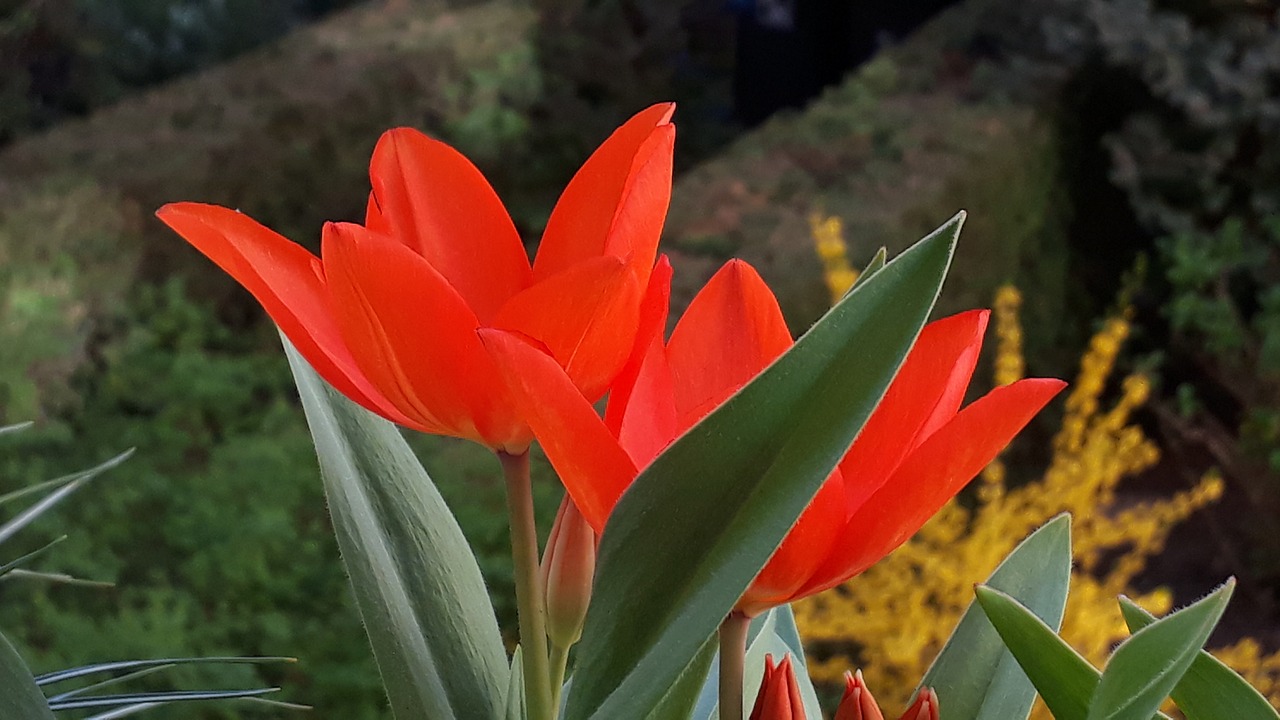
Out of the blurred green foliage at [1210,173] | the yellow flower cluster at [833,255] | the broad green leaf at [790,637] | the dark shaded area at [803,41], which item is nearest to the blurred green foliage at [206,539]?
the yellow flower cluster at [833,255]

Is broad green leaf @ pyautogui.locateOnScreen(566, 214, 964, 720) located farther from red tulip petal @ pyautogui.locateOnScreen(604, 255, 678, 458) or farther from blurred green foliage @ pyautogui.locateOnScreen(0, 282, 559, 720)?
blurred green foliage @ pyautogui.locateOnScreen(0, 282, 559, 720)

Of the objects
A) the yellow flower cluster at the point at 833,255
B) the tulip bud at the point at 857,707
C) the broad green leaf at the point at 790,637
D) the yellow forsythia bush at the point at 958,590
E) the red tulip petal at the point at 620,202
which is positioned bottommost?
the yellow forsythia bush at the point at 958,590

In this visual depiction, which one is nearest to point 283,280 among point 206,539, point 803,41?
point 206,539

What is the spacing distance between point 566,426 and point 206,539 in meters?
1.61

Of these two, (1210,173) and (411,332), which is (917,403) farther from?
(1210,173)

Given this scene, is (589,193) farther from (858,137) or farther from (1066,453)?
(858,137)

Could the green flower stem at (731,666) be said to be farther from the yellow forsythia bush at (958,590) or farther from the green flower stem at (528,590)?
the yellow forsythia bush at (958,590)

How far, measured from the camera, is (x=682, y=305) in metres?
1.62

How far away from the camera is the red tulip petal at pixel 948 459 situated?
0.88ft

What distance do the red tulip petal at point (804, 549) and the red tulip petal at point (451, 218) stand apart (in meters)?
0.11

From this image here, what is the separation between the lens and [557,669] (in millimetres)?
333

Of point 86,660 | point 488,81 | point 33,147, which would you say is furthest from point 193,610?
point 488,81

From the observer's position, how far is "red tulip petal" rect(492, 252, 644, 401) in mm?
271

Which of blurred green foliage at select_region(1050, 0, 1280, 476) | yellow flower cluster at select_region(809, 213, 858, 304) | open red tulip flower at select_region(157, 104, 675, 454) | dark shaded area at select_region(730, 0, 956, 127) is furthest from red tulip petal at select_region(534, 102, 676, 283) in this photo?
dark shaded area at select_region(730, 0, 956, 127)
